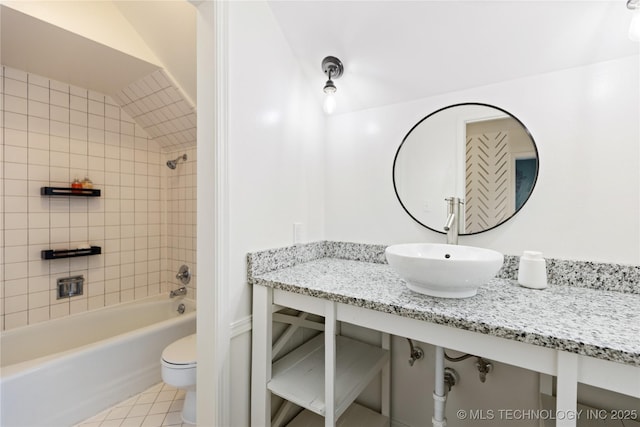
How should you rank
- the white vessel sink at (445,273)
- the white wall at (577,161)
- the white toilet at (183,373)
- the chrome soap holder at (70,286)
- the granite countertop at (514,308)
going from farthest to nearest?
the chrome soap holder at (70,286) < the white toilet at (183,373) < the white wall at (577,161) < the white vessel sink at (445,273) < the granite countertop at (514,308)

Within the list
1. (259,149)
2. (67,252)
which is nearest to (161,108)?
(67,252)

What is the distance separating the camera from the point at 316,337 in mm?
1583

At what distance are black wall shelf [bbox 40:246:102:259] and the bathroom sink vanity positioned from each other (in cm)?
170

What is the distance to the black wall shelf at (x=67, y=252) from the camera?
196cm

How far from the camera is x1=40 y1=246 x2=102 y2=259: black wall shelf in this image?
196 cm

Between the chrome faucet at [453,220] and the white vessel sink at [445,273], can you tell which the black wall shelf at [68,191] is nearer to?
the white vessel sink at [445,273]

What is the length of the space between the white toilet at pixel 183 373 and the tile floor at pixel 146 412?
64 mm

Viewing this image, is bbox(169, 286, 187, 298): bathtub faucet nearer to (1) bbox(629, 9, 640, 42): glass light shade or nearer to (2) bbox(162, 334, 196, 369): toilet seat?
(2) bbox(162, 334, 196, 369): toilet seat

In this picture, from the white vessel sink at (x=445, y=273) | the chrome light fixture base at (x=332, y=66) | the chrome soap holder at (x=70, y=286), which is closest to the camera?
the white vessel sink at (x=445, y=273)

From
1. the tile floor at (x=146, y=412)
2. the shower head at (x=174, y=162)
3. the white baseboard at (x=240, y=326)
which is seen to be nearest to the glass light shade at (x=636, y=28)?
the white baseboard at (x=240, y=326)

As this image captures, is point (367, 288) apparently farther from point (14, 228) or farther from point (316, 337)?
point (14, 228)

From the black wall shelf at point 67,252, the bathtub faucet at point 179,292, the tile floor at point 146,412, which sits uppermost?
the black wall shelf at point 67,252

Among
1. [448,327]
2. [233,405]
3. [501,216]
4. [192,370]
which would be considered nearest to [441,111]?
[501,216]

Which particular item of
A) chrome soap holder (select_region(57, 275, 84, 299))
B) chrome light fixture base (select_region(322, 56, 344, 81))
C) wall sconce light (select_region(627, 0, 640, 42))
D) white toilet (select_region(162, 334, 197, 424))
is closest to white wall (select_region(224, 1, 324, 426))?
chrome light fixture base (select_region(322, 56, 344, 81))
